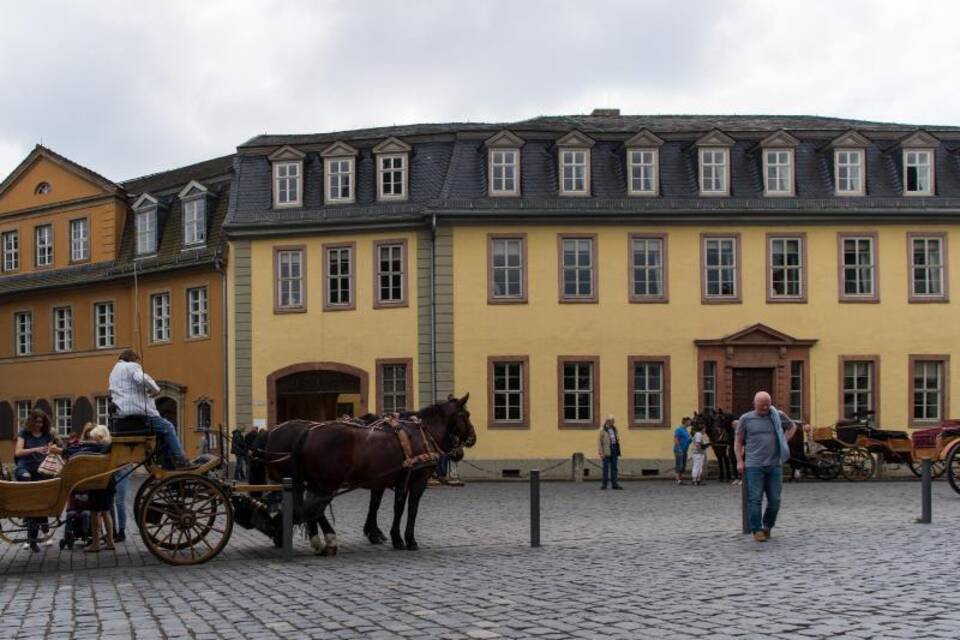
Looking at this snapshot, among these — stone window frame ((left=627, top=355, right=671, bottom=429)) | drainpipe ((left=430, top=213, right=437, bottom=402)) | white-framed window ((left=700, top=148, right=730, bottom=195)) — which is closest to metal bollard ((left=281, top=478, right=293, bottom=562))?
drainpipe ((left=430, top=213, right=437, bottom=402))

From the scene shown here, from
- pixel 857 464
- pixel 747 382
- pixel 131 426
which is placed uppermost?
pixel 131 426

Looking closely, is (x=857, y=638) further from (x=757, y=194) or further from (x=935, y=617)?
(x=757, y=194)

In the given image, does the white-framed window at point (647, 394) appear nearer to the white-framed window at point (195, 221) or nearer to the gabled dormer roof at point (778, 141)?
the gabled dormer roof at point (778, 141)

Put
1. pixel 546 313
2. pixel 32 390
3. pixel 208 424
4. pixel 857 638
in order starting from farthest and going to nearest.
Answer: pixel 32 390 → pixel 208 424 → pixel 546 313 → pixel 857 638

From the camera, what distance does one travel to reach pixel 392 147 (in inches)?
1288

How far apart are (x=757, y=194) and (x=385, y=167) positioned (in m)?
10.1

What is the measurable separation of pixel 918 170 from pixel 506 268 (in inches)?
455

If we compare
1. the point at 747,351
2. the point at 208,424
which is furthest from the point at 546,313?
the point at 208,424

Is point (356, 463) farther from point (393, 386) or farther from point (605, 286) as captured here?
point (605, 286)

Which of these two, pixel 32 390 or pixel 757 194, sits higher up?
pixel 757 194

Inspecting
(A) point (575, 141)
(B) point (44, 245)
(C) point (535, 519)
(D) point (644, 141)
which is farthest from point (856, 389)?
(B) point (44, 245)

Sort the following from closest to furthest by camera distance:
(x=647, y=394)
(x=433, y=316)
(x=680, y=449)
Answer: (x=680, y=449)
(x=433, y=316)
(x=647, y=394)

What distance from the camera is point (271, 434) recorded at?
13.3 meters

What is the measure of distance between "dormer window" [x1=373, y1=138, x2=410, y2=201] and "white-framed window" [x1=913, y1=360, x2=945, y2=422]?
14682mm
